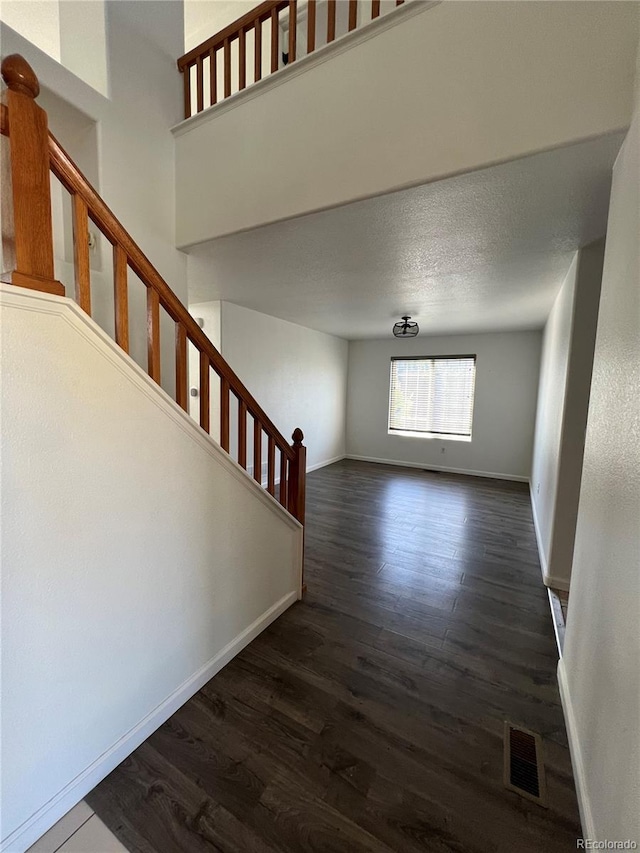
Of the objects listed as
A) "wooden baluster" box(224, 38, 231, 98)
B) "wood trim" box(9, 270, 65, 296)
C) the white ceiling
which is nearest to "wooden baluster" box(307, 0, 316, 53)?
"wooden baluster" box(224, 38, 231, 98)

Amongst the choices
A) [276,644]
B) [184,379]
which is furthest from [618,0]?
[276,644]

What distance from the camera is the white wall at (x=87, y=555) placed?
1.07m

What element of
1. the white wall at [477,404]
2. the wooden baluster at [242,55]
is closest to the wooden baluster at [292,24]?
the wooden baluster at [242,55]

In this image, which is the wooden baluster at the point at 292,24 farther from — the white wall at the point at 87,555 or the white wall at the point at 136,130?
the white wall at the point at 87,555

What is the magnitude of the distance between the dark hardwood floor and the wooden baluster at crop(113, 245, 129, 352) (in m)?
1.71

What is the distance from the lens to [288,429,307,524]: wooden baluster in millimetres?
2436

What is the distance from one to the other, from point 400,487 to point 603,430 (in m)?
3.96

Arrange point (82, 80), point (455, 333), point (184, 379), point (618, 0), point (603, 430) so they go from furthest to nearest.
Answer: point (455, 333) < point (82, 80) < point (184, 379) < point (603, 430) < point (618, 0)

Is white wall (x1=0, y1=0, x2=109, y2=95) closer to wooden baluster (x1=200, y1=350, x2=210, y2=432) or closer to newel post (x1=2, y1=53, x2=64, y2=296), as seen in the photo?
newel post (x1=2, y1=53, x2=64, y2=296)

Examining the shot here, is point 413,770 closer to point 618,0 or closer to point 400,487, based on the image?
point 618,0

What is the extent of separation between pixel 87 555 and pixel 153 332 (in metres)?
0.91

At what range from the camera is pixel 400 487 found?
17.4 ft

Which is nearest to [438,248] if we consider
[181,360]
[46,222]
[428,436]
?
[181,360]

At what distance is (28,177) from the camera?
1037 mm
